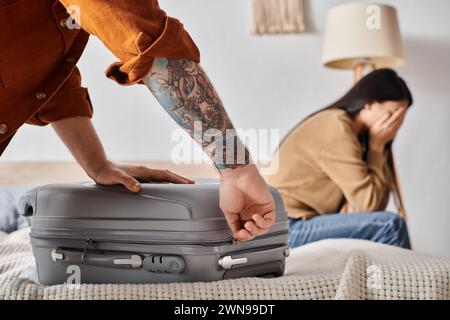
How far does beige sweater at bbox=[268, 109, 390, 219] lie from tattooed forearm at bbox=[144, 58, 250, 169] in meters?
1.33

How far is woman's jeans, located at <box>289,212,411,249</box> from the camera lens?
1718 millimetres

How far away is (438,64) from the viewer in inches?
115

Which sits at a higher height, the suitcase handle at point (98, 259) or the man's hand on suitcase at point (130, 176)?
the man's hand on suitcase at point (130, 176)

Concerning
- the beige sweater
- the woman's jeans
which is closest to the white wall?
the beige sweater

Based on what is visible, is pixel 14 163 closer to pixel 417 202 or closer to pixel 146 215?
pixel 417 202

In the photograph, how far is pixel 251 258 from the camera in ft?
2.65

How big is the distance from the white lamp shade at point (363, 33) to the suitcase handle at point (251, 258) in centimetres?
183

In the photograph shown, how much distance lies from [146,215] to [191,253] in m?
0.07

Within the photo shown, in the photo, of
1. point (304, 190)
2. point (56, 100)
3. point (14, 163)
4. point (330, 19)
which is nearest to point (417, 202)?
point (330, 19)

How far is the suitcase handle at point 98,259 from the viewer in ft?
2.50

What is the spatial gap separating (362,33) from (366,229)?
110 cm

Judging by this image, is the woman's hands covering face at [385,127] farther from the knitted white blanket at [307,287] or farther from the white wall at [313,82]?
the knitted white blanket at [307,287]

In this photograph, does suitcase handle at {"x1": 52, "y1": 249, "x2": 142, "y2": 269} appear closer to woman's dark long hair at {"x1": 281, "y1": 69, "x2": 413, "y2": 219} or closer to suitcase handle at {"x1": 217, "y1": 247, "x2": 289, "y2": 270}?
suitcase handle at {"x1": 217, "y1": 247, "x2": 289, "y2": 270}

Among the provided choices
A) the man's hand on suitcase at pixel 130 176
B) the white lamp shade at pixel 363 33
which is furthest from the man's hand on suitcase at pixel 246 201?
the white lamp shade at pixel 363 33
